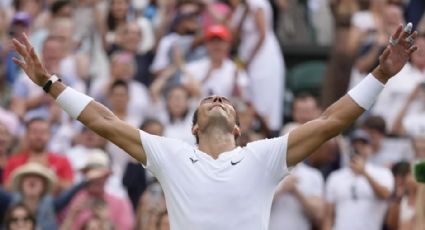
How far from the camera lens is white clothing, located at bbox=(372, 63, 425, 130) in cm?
1644

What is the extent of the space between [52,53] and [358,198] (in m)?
4.09

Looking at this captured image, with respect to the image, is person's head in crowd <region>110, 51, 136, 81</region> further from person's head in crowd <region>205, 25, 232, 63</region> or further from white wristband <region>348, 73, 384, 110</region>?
white wristband <region>348, 73, 384, 110</region>

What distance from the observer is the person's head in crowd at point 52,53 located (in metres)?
16.9

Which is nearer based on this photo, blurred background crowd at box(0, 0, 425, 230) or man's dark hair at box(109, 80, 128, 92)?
blurred background crowd at box(0, 0, 425, 230)

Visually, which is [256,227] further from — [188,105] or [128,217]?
[188,105]

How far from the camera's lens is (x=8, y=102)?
1662 cm

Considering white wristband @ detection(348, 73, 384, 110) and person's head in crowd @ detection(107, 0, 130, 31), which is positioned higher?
person's head in crowd @ detection(107, 0, 130, 31)

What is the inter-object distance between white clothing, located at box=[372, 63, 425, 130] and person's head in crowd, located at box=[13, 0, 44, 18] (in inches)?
172

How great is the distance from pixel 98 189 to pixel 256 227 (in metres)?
5.23

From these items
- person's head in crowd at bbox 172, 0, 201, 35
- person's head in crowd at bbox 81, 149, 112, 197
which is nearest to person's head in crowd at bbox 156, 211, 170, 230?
person's head in crowd at bbox 81, 149, 112, 197

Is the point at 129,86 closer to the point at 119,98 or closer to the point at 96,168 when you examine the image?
the point at 119,98

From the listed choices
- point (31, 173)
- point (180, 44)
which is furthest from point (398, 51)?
point (180, 44)

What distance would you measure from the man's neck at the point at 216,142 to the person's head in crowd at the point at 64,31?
813 centimetres

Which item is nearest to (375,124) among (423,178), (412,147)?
(412,147)
